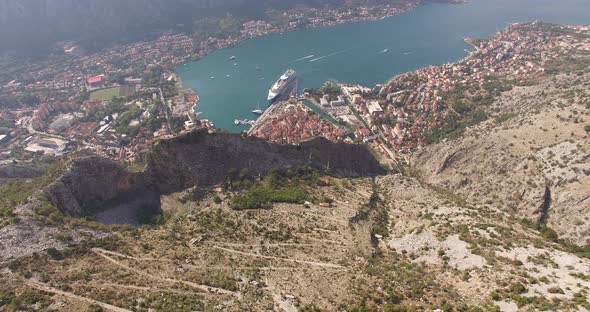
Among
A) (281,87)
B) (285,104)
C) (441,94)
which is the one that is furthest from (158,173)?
(441,94)

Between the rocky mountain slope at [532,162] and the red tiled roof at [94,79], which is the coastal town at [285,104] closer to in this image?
the red tiled roof at [94,79]

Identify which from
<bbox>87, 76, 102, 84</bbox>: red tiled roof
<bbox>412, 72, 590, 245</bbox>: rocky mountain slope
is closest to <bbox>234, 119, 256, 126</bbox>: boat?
<bbox>412, 72, 590, 245</bbox>: rocky mountain slope

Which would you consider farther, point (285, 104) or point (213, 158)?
point (285, 104)

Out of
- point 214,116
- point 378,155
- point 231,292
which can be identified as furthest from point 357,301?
point 214,116

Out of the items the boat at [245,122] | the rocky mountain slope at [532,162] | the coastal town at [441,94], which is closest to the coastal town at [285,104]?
the coastal town at [441,94]

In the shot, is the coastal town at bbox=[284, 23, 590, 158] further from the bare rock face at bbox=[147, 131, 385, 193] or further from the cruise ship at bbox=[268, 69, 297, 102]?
the bare rock face at bbox=[147, 131, 385, 193]

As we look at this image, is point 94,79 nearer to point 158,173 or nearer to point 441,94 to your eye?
point 158,173

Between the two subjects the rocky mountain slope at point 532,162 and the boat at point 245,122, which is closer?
the rocky mountain slope at point 532,162
